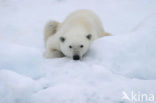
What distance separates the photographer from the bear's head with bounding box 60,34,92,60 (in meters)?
4.09

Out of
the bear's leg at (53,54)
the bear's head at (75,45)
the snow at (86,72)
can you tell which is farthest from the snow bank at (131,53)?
the bear's leg at (53,54)

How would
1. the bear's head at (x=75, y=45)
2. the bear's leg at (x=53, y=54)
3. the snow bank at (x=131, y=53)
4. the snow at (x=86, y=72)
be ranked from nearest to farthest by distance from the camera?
the snow at (x=86, y=72)
the snow bank at (x=131, y=53)
the bear's head at (x=75, y=45)
the bear's leg at (x=53, y=54)

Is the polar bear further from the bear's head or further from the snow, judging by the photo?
the snow

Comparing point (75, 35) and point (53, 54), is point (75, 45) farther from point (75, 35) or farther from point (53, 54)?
point (53, 54)

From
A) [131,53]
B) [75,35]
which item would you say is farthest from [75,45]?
[131,53]

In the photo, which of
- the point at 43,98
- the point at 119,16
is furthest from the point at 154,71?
the point at 119,16

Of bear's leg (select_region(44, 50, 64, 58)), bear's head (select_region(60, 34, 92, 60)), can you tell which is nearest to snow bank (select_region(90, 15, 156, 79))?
bear's head (select_region(60, 34, 92, 60))

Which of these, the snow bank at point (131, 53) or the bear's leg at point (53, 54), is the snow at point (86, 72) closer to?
the snow bank at point (131, 53)

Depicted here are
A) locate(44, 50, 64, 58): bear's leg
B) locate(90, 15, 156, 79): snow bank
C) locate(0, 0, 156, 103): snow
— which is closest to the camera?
locate(0, 0, 156, 103): snow

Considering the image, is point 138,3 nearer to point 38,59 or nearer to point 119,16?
point 119,16

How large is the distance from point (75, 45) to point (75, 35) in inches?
8.8

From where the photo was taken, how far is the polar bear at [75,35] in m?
4.19

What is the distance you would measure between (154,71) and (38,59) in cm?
154

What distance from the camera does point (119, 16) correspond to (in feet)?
23.1
